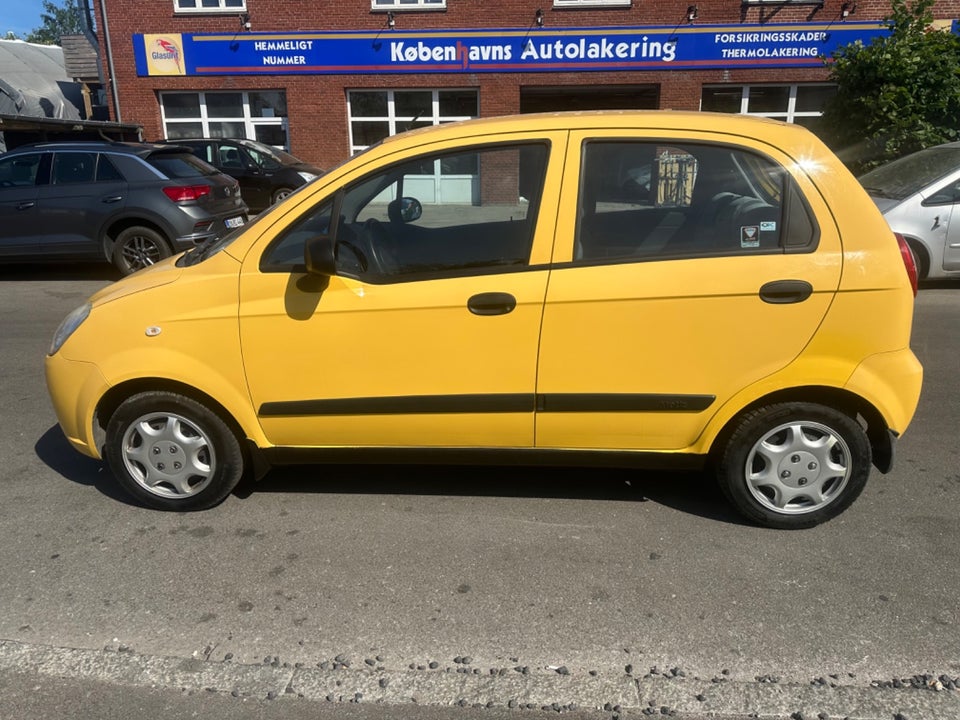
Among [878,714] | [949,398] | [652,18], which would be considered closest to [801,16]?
[652,18]

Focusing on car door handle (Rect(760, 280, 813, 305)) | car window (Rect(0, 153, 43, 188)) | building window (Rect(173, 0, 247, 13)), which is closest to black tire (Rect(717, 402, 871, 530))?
car door handle (Rect(760, 280, 813, 305))

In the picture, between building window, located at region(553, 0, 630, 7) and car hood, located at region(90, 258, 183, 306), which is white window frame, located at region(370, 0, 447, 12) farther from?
car hood, located at region(90, 258, 183, 306)

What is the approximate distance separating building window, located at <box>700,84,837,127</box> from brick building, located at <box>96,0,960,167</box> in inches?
1.3

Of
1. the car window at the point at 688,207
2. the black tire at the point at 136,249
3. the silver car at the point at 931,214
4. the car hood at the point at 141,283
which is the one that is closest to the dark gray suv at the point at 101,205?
the black tire at the point at 136,249

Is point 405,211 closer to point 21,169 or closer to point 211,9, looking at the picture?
point 21,169

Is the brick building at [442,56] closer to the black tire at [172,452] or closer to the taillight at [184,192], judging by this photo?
the taillight at [184,192]

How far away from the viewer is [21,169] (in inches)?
357

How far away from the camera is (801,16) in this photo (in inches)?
669

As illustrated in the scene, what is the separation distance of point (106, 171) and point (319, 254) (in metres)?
7.24

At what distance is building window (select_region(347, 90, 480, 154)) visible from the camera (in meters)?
18.0

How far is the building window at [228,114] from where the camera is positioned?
18.3 m

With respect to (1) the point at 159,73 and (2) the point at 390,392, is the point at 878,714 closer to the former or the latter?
(2) the point at 390,392

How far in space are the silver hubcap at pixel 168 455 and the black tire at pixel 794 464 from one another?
7.81ft

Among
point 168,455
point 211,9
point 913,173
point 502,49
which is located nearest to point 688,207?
point 168,455
